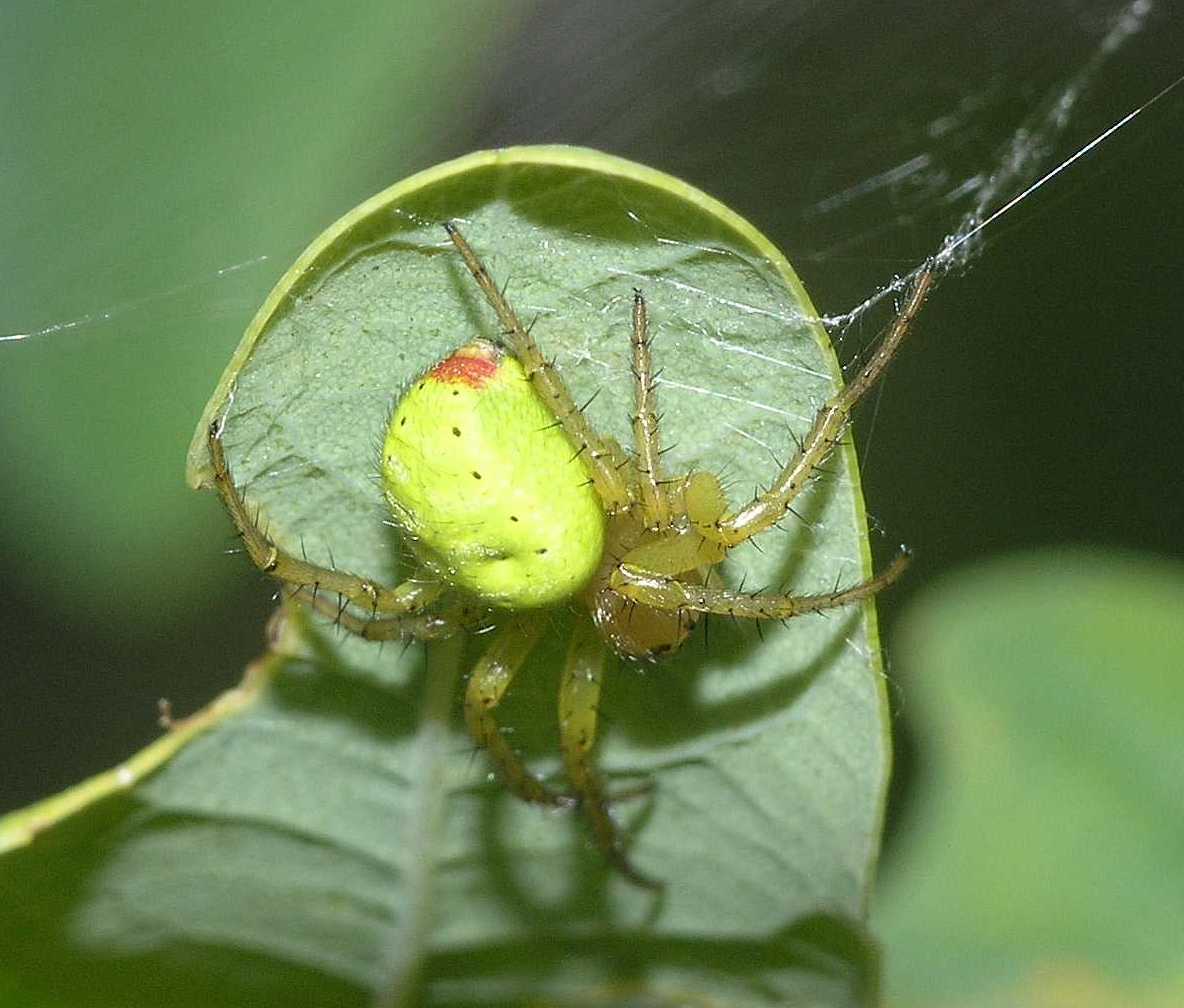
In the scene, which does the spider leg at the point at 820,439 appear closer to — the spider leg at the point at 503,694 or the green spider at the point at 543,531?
the green spider at the point at 543,531

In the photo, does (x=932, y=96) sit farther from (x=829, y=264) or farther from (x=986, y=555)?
(x=986, y=555)

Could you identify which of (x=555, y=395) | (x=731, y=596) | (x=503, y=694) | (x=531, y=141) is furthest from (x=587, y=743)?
(x=531, y=141)

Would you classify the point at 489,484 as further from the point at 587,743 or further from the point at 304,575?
the point at 587,743

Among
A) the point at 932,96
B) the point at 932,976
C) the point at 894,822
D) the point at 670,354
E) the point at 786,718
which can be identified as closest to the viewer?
the point at 670,354

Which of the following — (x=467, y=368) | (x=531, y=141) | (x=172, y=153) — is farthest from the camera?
(x=531, y=141)

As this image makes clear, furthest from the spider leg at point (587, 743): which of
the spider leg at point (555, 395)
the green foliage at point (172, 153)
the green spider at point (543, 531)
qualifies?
the green foliage at point (172, 153)

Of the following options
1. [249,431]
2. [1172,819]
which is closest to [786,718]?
[1172,819]
